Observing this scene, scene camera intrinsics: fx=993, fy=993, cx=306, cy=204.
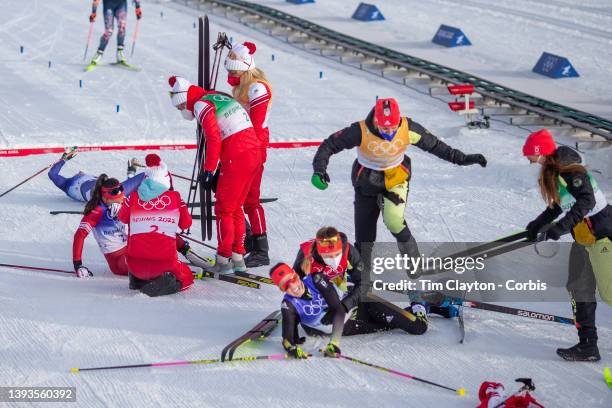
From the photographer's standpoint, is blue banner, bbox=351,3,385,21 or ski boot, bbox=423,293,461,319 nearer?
ski boot, bbox=423,293,461,319

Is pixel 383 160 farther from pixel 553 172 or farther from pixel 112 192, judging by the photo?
pixel 112 192

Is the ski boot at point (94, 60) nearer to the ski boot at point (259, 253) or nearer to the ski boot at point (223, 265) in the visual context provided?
the ski boot at point (259, 253)

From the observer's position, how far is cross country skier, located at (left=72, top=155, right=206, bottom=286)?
8.80 metres

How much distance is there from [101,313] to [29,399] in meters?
1.49

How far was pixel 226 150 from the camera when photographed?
29.0 ft

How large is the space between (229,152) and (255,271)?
3.89ft

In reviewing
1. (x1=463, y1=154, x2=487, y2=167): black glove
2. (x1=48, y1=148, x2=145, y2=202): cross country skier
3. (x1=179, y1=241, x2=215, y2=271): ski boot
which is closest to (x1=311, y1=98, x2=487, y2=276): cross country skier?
(x1=463, y1=154, x2=487, y2=167): black glove

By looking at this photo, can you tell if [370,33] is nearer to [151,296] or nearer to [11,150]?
[11,150]

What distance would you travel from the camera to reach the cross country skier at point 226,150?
8.65m

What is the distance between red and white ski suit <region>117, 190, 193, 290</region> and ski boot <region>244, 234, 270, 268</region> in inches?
39.9

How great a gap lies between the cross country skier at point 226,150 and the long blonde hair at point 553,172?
9.14 feet

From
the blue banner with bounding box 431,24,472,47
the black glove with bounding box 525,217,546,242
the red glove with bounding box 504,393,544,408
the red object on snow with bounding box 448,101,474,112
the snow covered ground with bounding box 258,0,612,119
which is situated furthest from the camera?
the blue banner with bounding box 431,24,472,47

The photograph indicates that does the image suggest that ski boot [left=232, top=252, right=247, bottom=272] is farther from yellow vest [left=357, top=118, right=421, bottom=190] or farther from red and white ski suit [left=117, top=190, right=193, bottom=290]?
yellow vest [left=357, top=118, right=421, bottom=190]

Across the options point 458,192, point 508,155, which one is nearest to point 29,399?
point 458,192
